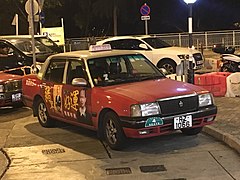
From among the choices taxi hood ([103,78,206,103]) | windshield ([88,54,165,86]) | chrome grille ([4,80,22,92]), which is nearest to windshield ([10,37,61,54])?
chrome grille ([4,80,22,92])

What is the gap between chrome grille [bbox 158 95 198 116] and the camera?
7.32 metres

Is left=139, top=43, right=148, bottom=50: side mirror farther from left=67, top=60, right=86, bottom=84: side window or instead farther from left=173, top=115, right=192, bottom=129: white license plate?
left=173, top=115, right=192, bottom=129: white license plate

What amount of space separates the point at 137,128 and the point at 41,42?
10.9m

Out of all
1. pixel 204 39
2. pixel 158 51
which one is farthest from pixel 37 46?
pixel 204 39

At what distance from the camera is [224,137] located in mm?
7793

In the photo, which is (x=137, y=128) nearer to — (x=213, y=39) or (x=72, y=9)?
(x=213, y=39)

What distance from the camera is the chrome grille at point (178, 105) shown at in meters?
7.32

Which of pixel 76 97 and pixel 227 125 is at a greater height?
pixel 76 97

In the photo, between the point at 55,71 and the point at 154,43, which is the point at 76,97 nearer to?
the point at 55,71

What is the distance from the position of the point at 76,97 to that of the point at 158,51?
9.66 metres

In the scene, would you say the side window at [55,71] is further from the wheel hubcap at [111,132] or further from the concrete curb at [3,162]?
the concrete curb at [3,162]

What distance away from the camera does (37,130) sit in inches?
379

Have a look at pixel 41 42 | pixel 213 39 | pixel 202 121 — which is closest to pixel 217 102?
pixel 202 121

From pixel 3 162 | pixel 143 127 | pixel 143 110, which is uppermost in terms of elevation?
pixel 143 110
